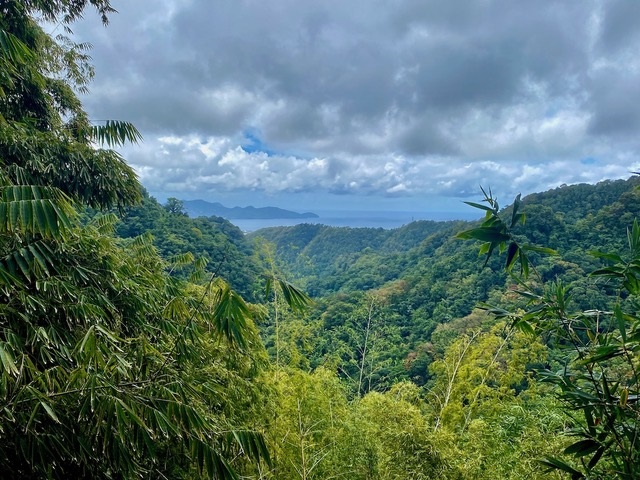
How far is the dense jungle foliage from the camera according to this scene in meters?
1.56

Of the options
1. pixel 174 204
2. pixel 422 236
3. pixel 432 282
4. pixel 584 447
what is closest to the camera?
pixel 584 447

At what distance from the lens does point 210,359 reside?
11.4 feet

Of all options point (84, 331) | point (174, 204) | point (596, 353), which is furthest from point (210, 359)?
point (174, 204)

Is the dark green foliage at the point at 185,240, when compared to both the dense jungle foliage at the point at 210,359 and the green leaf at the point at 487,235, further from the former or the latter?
the green leaf at the point at 487,235

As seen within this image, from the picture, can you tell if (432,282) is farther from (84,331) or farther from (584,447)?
(584,447)

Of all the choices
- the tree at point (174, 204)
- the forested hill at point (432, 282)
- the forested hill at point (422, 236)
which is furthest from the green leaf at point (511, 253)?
the tree at point (174, 204)

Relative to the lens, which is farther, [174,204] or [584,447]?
[174,204]

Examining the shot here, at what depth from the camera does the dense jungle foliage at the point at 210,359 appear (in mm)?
1562

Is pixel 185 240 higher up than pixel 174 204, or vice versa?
pixel 174 204

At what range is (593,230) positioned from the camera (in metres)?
18.6

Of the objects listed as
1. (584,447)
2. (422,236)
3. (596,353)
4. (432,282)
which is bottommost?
(432,282)

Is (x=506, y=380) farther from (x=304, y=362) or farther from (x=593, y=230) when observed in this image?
(x=593, y=230)

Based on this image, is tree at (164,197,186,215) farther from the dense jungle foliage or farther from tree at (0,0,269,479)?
tree at (0,0,269,479)

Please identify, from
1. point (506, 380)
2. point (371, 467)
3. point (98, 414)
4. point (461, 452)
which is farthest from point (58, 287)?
point (506, 380)
